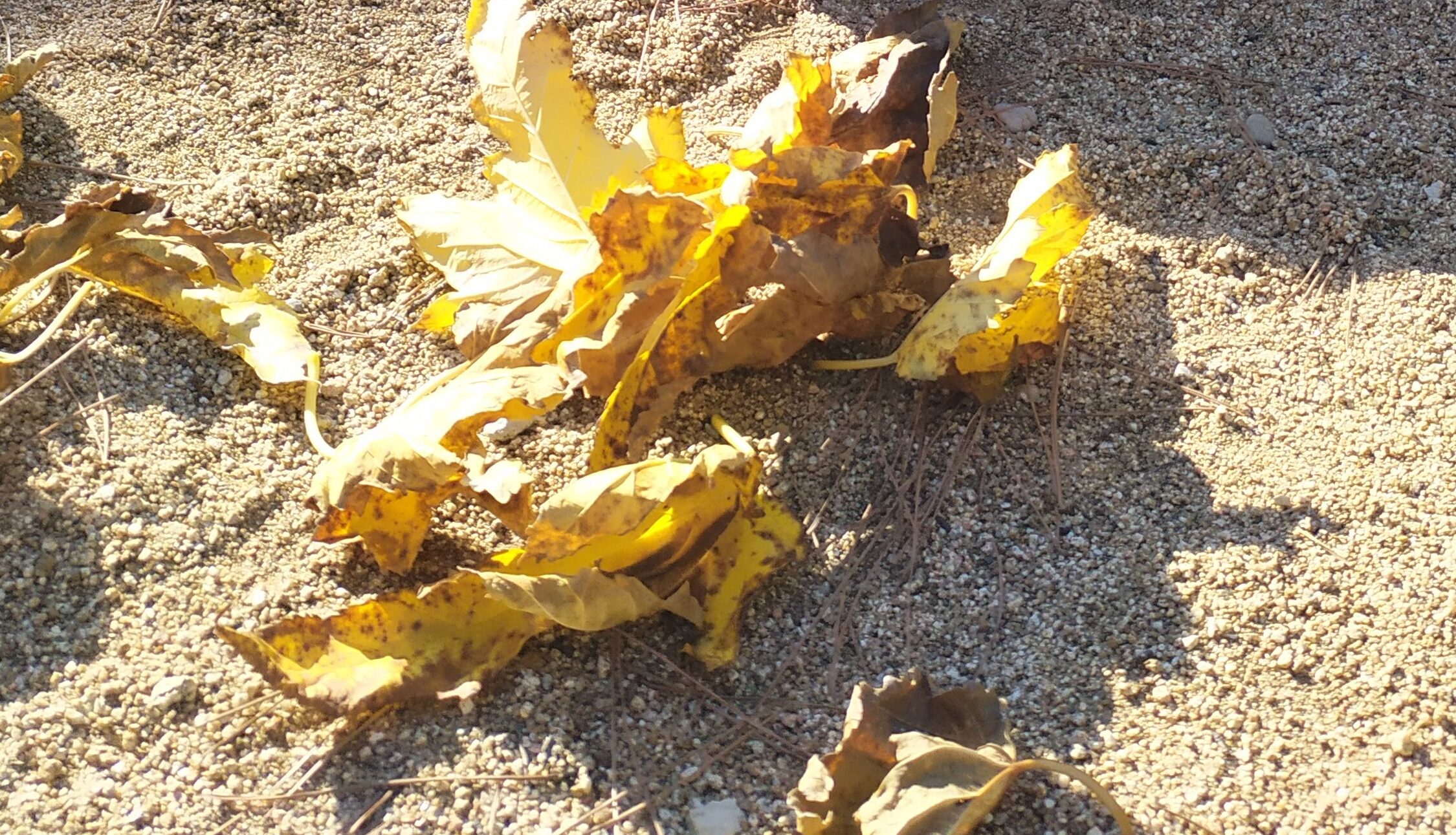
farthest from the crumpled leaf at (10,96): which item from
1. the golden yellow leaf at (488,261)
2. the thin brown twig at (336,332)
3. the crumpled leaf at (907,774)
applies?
the crumpled leaf at (907,774)

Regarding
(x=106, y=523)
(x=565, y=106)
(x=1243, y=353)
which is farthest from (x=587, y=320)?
(x=1243, y=353)

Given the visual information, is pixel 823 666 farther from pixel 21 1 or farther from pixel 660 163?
pixel 21 1

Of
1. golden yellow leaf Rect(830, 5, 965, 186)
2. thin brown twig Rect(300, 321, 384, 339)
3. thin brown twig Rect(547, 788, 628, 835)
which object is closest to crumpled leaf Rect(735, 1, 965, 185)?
golden yellow leaf Rect(830, 5, 965, 186)

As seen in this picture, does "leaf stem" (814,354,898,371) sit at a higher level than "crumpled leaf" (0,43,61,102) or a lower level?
lower

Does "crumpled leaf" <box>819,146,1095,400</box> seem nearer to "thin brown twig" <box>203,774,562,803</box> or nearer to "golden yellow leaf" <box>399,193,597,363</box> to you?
"golden yellow leaf" <box>399,193,597,363</box>

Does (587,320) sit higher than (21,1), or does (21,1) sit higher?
(21,1)

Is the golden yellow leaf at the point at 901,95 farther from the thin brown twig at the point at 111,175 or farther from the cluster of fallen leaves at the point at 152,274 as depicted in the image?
the thin brown twig at the point at 111,175
